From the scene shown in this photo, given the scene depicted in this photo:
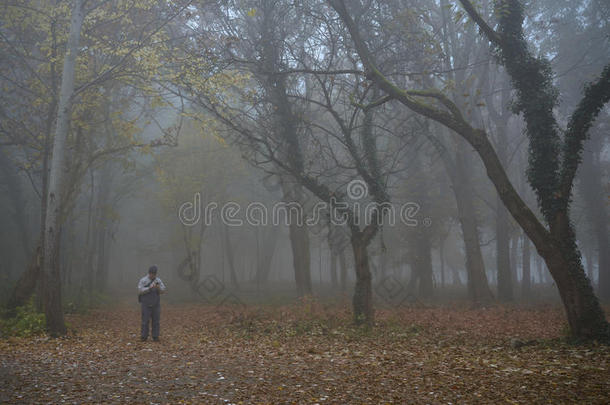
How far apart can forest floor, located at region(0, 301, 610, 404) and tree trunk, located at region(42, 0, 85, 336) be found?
741 mm

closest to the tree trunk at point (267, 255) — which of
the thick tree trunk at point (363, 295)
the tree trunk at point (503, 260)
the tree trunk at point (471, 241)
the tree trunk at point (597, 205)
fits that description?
the tree trunk at point (471, 241)

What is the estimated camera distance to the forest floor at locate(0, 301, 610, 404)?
557 centimetres

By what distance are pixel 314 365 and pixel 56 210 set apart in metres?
8.08

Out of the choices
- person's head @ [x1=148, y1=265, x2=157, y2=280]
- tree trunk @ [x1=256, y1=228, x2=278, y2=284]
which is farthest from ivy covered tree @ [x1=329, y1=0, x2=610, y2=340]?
tree trunk @ [x1=256, y1=228, x2=278, y2=284]

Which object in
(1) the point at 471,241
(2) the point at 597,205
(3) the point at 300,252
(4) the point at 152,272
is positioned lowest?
(4) the point at 152,272

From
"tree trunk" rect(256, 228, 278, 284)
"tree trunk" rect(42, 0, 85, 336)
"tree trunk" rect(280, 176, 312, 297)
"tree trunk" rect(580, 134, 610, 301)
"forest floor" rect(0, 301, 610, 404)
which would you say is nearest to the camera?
"forest floor" rect(0, 301, 610, 404)

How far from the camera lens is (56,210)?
1122cm

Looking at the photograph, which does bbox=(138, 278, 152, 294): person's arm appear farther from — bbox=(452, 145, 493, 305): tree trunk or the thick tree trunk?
bbox=(452, 145, 493, 305): tree trunk

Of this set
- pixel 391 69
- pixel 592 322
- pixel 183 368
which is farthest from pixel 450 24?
pixel 183 368

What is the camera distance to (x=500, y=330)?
37.9 ft

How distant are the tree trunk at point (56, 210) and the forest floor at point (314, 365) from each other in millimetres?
741

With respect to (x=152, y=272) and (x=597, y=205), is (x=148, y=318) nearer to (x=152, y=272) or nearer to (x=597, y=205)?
(x=152, y=272)

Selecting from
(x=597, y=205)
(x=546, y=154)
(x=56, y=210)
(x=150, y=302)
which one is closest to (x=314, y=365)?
(x=150, y=302)

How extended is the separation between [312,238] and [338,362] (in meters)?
30.0
